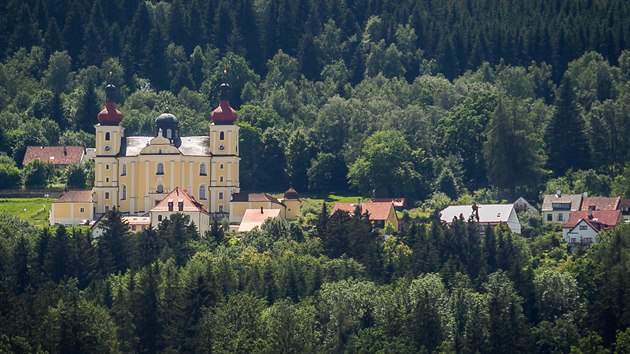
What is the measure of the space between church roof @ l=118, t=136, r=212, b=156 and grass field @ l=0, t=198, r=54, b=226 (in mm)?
5041

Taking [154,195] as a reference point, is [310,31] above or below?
above

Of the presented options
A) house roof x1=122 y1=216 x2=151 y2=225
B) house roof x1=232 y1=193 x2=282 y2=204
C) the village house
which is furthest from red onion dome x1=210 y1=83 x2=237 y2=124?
the village house

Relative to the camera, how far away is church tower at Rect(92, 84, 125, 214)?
476 ft

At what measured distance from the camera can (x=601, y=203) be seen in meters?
143

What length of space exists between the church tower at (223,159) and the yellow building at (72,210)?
21.6 feet

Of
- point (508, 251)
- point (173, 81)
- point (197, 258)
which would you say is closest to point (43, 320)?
point (197, 258)

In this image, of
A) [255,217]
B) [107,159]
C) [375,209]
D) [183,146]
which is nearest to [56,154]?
[107,159]

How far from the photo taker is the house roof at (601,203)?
142250 mm

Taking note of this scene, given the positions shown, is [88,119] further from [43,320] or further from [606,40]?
[43,320]

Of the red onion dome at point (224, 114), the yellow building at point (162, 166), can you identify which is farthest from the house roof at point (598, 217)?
the red onion dome at point (224, 114)

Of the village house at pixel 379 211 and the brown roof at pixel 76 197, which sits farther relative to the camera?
the brown roof at pixel 76 197

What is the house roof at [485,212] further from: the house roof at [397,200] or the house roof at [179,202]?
the house roof at [179,202]

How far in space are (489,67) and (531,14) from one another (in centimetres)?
975

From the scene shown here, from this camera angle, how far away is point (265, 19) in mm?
186250
